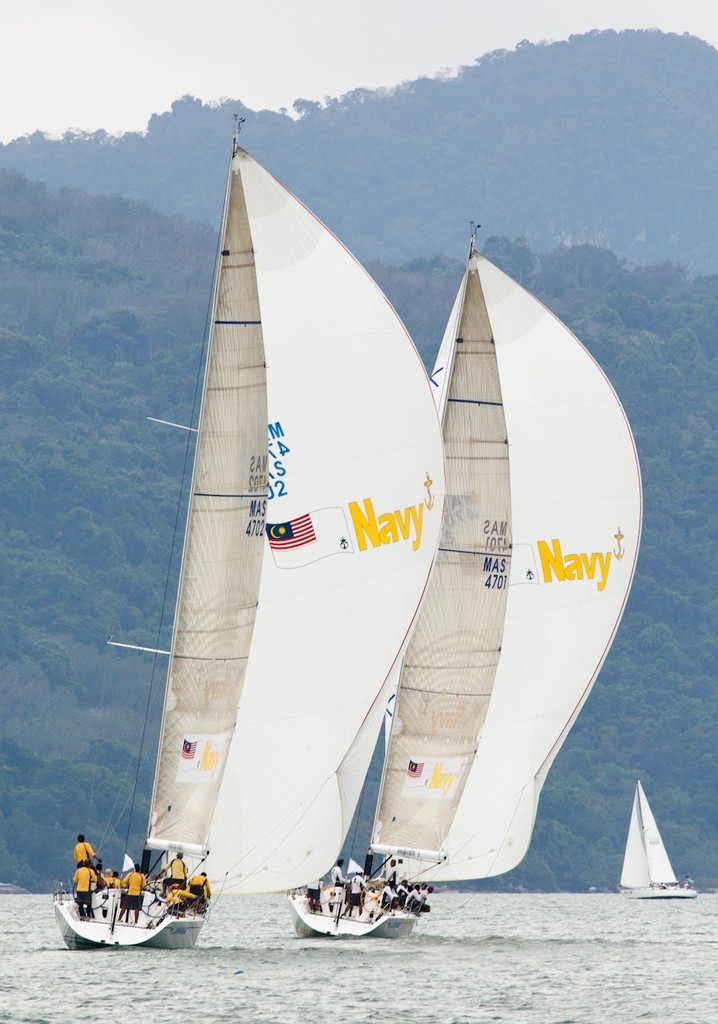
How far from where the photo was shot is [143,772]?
350ft

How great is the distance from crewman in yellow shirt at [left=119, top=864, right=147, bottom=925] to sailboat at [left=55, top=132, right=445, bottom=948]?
2.18 feet

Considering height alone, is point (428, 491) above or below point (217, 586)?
above

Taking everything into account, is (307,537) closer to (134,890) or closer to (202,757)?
(202,757)

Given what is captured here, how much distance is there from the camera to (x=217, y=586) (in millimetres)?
32469

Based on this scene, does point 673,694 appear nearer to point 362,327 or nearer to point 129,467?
point 129,467

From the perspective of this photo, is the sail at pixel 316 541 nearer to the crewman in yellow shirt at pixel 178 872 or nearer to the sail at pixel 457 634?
the crewman in yellow shirt at pixel 178 872

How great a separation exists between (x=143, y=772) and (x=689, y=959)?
67699 millimetres

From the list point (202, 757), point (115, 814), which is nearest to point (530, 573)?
point (202, 757)

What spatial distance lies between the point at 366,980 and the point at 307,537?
645 centimetres

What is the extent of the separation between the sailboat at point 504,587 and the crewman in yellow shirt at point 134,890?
5232mm

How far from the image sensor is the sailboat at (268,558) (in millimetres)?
32344

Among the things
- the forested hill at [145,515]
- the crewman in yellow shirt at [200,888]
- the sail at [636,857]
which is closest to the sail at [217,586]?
the crewman in yellow shirt at [200,888]

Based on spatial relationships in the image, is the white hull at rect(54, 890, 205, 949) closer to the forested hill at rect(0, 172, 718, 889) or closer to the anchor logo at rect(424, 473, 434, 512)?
the anchor logo at rect(424, 473, 434, 512)

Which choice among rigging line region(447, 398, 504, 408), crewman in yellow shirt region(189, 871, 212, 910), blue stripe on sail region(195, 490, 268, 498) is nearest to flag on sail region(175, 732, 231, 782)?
crewman in yellow shirt region(189, 871, 212, 910)
